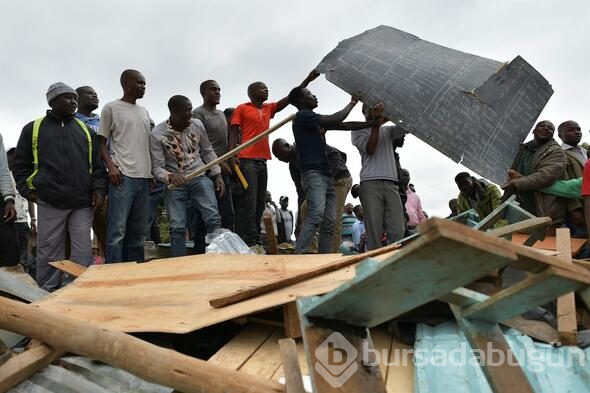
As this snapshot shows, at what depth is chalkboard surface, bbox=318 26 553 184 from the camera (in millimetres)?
4969

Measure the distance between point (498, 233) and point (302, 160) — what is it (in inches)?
111

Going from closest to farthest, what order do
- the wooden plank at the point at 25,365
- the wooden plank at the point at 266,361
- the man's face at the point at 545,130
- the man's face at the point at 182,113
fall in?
the wooden plank at the point at 25,365 → the wooden plank at the point at 266,361 → the man's face at the point at 182,113 → the man's face at the point at 545,130

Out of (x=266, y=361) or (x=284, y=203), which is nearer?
(x=266, y=361)

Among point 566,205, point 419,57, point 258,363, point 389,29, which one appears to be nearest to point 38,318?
point 258,363

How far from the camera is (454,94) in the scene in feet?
16.8

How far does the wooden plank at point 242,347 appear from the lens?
2.83 meters

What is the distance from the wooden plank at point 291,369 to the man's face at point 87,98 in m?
5.02

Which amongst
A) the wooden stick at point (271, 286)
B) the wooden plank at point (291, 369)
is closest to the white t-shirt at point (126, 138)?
the wooden stick at point (271, 286)

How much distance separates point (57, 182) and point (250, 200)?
2.12m

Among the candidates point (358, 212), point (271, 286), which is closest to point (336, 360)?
point (271, 286)

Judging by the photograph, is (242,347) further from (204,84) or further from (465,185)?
(465,185)

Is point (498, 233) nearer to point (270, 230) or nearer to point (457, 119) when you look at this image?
point (457, 119)

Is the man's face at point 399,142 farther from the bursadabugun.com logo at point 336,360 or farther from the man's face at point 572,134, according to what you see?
the bursadabugun.com logo at point 336,360

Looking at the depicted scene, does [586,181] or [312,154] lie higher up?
[312,154]
